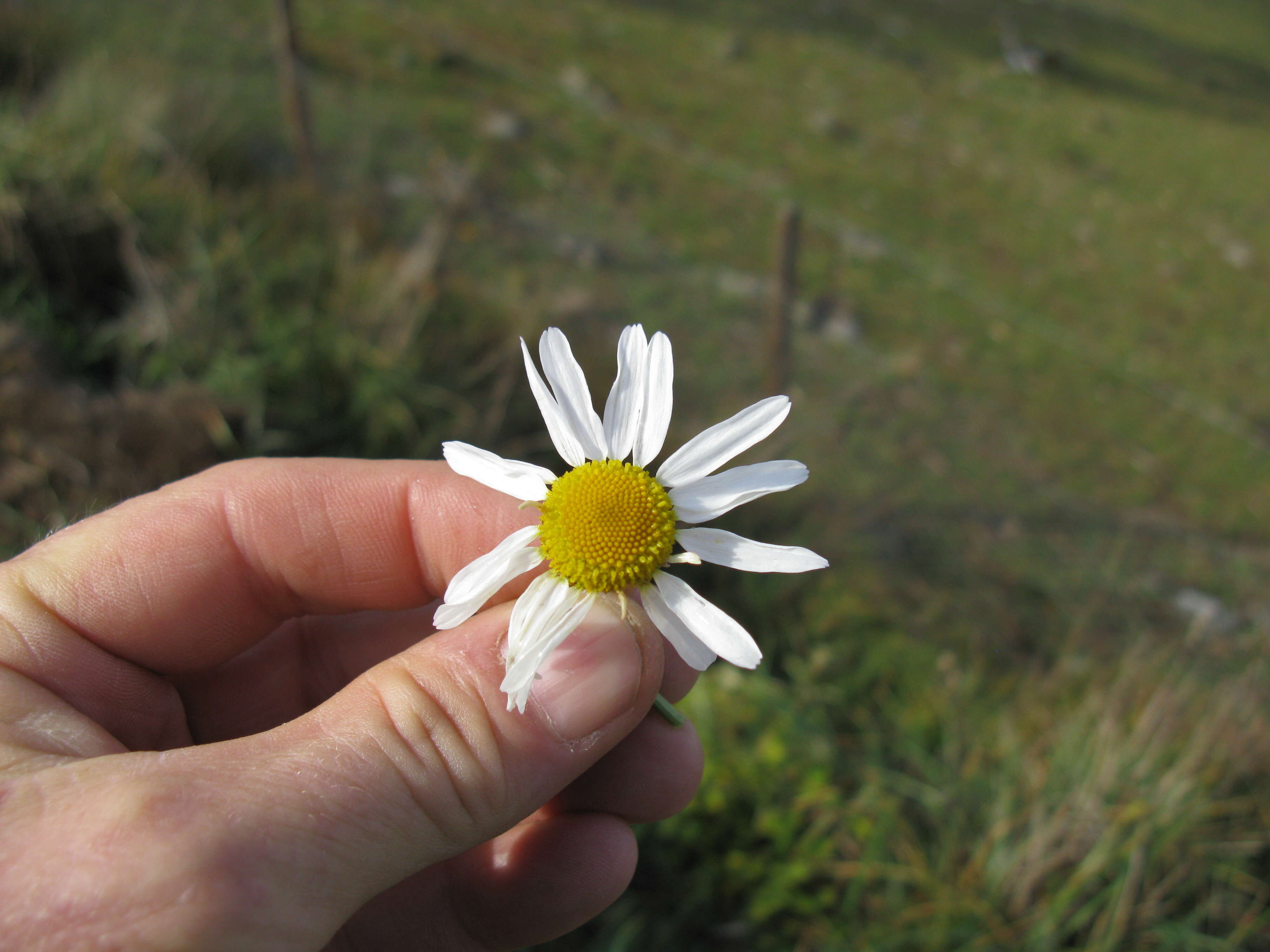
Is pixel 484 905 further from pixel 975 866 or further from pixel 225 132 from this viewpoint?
pixel 225 132

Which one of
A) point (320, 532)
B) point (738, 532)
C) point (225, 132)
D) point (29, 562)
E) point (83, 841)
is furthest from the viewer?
point (225, 132)

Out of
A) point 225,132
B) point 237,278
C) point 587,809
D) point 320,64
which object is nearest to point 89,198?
point 237,278

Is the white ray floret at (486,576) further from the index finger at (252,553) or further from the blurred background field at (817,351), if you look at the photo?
the blurred background field at (817,351)

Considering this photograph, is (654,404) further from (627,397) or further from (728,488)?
(728,488)

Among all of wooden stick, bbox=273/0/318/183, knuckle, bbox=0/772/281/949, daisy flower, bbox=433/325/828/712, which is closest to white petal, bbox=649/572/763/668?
daisy flower, bbox=433/325/828/712

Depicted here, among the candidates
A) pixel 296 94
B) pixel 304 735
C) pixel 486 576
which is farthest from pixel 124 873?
pixel 296 94
